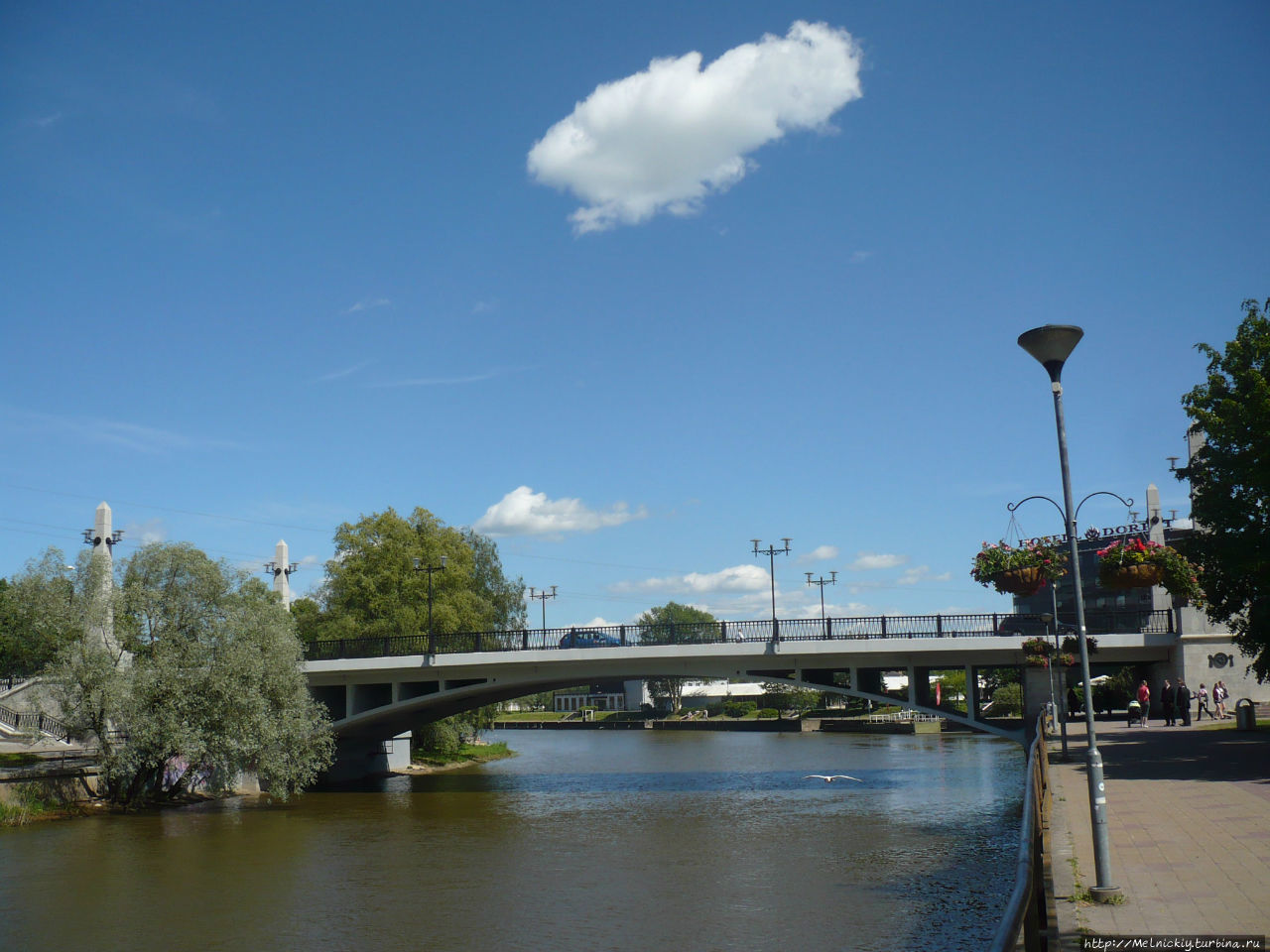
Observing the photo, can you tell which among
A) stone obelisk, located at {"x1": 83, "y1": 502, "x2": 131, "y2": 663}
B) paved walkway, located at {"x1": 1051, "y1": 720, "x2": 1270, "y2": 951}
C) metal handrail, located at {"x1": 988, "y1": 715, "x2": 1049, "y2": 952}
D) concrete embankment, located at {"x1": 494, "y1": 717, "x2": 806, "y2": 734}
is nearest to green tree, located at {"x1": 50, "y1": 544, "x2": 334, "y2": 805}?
stone obelisk, located at {"x1": 83, "y1": 502, "x2": 131, "y2": 663}

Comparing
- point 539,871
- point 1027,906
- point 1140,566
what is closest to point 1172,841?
point 1140,566

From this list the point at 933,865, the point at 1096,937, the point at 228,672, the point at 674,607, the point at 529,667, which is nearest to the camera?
the point at 1096,937

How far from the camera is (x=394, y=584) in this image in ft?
164

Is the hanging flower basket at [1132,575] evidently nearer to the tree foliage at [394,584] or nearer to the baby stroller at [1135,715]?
the baby stroller at [1135,715]

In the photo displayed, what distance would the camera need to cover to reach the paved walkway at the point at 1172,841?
859cm

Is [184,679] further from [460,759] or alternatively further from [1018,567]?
[460,759]

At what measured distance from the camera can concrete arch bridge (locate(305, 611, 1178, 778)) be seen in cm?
3309

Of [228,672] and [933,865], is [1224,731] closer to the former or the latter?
[933,865]

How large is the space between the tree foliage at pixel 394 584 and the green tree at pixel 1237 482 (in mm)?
32454

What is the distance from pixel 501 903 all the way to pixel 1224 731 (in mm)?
19677

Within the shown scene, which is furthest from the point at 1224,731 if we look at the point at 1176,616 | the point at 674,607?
the point at 674,607

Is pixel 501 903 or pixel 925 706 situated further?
pixel 925 706

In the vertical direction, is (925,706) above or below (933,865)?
above

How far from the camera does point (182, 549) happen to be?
32.9 m
